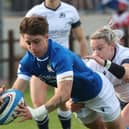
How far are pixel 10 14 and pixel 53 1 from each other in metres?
9.83

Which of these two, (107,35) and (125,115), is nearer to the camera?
(107,35)

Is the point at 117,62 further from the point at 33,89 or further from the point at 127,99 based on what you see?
the point at 33,89

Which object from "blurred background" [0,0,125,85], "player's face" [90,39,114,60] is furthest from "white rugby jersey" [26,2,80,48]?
"blurred background" [0,0,125,85]

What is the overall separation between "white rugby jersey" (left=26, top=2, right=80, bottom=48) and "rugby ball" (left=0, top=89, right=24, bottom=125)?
313 cm

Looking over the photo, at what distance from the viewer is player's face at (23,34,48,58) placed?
674 cm

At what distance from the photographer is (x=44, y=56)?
7.00 meters

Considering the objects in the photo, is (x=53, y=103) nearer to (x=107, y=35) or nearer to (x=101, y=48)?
(x=101, y=48)

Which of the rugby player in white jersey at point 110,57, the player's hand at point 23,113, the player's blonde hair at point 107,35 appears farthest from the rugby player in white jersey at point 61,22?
the player's hand at point 23,113

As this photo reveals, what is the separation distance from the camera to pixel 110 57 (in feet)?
26.1

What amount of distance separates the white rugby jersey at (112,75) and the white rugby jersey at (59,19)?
1.77m

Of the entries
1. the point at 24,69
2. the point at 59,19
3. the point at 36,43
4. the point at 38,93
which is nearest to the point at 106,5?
the point at 59,19

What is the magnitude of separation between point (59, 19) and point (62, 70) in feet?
10.9

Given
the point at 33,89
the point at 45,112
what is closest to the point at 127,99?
the point at 33,89

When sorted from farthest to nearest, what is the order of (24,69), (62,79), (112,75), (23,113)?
(112,75)
(24,69)
(62,79)
(23,113)
